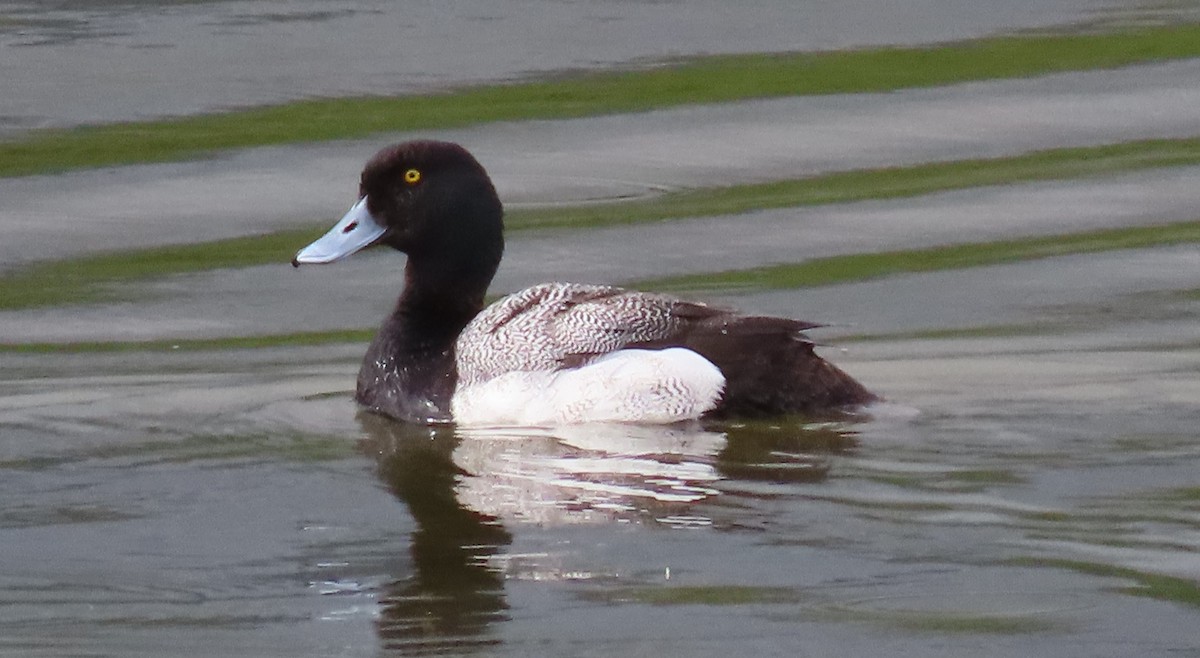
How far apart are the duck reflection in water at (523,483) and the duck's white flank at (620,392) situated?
7 cm

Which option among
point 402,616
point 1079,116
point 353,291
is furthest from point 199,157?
point 402,616

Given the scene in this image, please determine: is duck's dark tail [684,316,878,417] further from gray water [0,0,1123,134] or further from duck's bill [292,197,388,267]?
gray water [0,0,1123,134]

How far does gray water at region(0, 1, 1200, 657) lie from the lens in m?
6.09

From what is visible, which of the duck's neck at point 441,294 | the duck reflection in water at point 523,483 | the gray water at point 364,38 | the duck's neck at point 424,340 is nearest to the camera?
the duck reflection in water at point 523,483

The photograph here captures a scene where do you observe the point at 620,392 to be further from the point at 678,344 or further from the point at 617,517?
the point at 617,517

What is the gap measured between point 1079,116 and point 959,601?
26.1ft

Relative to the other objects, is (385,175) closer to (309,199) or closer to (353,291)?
(353,291)

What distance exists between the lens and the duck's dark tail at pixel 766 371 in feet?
27.4

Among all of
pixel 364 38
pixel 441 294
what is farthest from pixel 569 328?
pixel 364 38

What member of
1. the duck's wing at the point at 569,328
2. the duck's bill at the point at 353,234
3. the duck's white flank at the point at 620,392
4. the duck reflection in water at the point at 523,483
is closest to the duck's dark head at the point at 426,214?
the duck's bill at the point at 353,234

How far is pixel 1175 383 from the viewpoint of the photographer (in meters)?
8.67

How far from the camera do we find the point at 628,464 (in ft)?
25.3

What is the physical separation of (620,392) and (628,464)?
0.65 m

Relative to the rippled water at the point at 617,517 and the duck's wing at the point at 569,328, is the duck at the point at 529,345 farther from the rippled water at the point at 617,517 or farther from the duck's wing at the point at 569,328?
the rippled water at the point at 617,517
